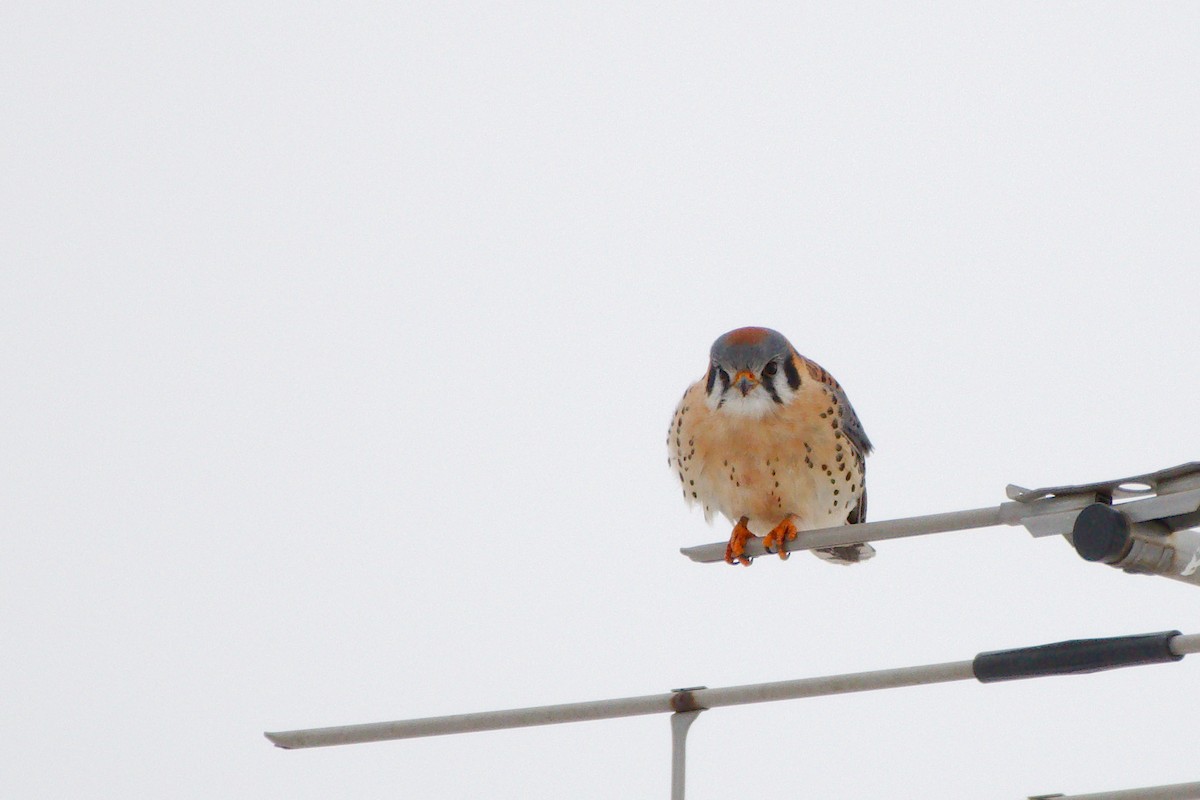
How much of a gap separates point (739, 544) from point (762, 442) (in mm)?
496

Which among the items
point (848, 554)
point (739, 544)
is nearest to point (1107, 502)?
point (739, 544)

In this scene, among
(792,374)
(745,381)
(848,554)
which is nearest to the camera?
(745,381)

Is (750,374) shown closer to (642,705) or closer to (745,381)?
(745,381)

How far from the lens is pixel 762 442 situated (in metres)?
6.19

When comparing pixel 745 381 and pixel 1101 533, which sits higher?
pixel 745 381

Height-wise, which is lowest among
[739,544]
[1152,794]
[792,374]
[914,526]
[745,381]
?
[1152,794]

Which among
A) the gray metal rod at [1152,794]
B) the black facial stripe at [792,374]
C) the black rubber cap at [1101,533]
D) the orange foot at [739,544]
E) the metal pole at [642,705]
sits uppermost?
the black facial stripe at [792,374]

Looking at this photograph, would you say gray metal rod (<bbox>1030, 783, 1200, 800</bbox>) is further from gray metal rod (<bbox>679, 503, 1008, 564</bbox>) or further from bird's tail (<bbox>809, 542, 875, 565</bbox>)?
bird's tail (<bbox>809, 542, 875, 565</bbox>)

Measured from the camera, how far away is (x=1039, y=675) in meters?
3.01

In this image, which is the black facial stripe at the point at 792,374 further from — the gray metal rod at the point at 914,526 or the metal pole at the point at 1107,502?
the metal pole at the point at 1107,502

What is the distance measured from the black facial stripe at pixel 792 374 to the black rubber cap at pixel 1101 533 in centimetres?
347

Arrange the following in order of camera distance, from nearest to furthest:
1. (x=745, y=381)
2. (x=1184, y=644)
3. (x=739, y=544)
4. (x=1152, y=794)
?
(x=1184, y=644) < (x=1152, y=794) < (x=739, y=544) < (x=745, y=381)

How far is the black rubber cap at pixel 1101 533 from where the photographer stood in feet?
9.27

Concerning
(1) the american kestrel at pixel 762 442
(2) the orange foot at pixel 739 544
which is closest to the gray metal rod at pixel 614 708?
(2) the orange foot at pixel 739 544
